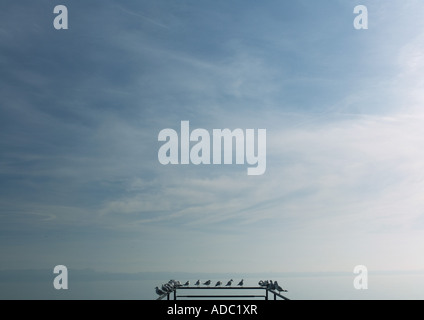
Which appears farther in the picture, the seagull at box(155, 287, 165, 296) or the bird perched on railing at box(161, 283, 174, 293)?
the bird perched on railing at box(161, 283, 174, 293)

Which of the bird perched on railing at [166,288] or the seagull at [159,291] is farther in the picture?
the bird perched on railing at [166,288]

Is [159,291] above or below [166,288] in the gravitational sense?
below

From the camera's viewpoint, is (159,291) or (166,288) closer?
(159,291)
